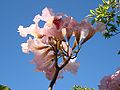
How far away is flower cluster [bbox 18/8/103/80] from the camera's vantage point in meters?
1.89

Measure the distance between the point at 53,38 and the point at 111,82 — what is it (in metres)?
0.63

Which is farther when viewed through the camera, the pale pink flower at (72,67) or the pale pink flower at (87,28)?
the pale pink flower at (72,67)

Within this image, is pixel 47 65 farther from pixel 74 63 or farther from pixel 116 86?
pixel 116 86

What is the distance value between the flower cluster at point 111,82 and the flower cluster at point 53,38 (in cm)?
37

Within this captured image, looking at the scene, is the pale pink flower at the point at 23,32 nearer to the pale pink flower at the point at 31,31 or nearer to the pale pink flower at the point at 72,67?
the pale pink flower at the point at 31,31

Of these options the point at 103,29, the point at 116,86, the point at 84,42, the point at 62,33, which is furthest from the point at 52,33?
the point at 116,86

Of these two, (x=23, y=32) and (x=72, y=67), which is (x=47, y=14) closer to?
(x=23, y=32)

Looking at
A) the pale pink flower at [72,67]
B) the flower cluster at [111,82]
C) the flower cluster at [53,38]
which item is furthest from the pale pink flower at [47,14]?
the flower cluster at [111,82]

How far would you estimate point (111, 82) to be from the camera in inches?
92.1

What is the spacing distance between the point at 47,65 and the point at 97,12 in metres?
3.63

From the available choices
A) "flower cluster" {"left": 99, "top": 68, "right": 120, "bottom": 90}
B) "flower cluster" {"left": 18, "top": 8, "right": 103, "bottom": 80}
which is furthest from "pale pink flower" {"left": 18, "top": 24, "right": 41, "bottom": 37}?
"flower cluster" {"left": 99, "top": 68, "right": 120, "bottom": 90}

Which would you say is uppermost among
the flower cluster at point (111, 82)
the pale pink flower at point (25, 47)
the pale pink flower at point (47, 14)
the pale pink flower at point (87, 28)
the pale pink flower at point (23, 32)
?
the pale pink flower at point (23, 32)

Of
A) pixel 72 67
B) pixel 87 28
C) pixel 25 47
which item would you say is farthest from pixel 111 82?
pixel 25 47

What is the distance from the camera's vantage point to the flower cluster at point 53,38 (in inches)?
74.3
